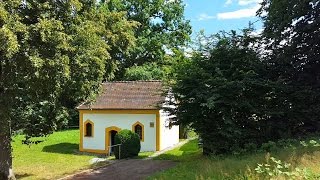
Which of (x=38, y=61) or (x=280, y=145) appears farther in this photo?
(x=280, y=145)

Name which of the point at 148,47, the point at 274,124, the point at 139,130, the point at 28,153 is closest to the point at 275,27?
the point at 274,124

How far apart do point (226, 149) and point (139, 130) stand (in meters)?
15.6

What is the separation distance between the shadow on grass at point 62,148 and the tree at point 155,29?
39.7 feet

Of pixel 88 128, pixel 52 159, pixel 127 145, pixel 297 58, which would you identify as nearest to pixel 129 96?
pixel 88 128

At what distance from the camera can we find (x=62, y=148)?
110 feet

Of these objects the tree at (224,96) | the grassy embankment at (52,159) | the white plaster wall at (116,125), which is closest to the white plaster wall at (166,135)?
the white plaster wall at (116,125)

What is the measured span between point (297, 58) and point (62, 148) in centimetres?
2291

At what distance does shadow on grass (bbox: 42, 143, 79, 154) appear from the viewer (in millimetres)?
31859

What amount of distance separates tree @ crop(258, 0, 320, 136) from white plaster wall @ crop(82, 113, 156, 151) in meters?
14.5

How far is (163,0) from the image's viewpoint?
1839 inches

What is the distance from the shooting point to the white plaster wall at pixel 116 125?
99.6 feet

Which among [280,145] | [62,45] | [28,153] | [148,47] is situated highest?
[148,47]

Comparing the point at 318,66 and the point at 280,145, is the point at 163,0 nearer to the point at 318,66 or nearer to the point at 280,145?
the point at 318,66

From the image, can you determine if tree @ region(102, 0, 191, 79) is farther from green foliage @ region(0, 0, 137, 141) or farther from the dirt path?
green foliage @ region(0, 0, 137, 141)
